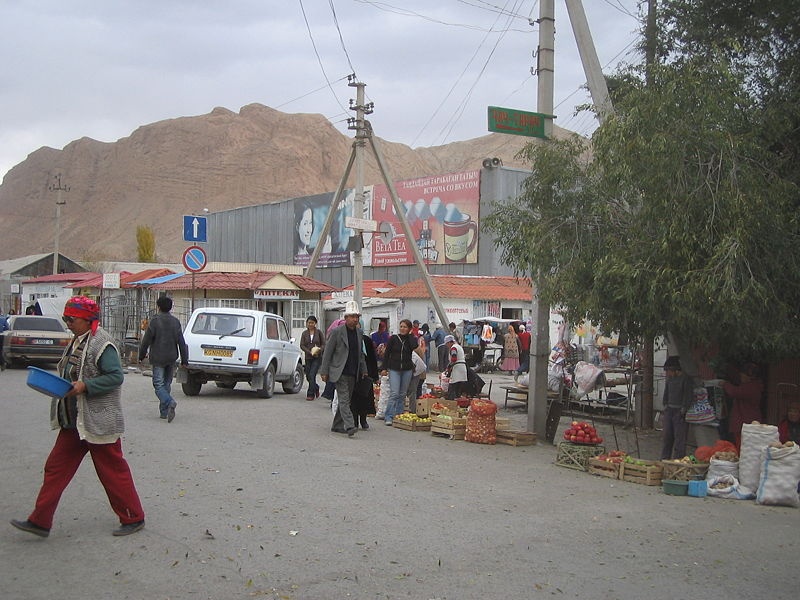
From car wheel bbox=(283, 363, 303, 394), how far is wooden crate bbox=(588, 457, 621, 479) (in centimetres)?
978

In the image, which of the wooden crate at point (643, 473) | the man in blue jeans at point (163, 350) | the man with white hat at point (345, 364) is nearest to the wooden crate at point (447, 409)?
the man with white hat at point (345, 364)

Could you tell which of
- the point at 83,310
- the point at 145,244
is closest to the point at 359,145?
the point at 83,310

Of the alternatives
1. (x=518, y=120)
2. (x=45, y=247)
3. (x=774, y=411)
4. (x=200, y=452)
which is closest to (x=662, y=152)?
(x=518, y=120)

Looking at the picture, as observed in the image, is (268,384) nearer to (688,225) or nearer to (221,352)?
(221,352)

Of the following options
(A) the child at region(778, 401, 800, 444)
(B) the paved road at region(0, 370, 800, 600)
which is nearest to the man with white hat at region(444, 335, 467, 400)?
(B) the paved road at region(0, 370, 800, 600)

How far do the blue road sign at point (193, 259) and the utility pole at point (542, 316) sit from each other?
8906mm

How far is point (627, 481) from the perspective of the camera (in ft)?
31.9

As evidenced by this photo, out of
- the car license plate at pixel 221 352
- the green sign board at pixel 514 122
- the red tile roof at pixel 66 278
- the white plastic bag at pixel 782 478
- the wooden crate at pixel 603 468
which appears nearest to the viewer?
the white plastic bag at pixel 782 478

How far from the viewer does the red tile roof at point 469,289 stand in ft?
109

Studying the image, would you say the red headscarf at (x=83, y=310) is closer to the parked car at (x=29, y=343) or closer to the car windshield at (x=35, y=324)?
the parked car at (x=29, y=343)

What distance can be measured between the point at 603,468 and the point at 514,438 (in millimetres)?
2263

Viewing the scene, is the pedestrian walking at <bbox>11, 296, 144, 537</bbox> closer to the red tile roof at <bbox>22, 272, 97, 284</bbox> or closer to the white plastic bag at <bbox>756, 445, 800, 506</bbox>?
the white plastic bag at <bbox>756, 445, 800, 506</bbox>

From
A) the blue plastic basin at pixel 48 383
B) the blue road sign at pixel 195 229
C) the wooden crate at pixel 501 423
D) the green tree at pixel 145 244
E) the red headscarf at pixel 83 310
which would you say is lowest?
the wooden crate at pixel 501 423

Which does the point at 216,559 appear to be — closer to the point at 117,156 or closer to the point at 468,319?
the point at 468,319
